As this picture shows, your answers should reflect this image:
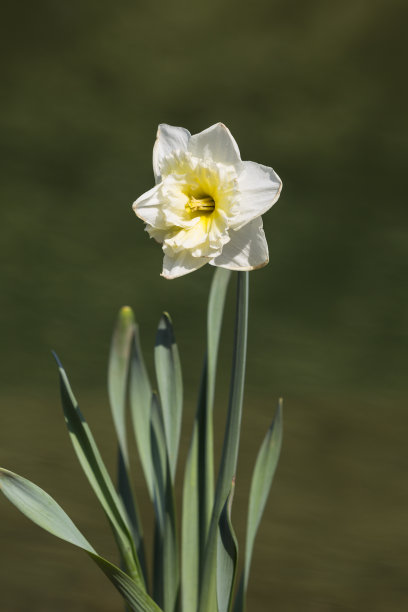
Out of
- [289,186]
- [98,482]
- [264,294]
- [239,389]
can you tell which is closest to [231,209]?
[239,389]

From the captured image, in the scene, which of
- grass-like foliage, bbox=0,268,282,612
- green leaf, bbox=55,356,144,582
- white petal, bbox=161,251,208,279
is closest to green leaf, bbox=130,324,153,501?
grass-like foliage, bbox=0,268,282,612

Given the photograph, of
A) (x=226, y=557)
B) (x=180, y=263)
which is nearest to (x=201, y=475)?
(x=226, y=557)

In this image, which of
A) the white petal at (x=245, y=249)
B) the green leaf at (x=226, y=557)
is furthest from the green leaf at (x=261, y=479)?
the white petal at (x=245, y=249)

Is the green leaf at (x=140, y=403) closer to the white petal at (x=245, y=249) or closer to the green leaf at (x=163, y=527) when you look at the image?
the green leaf at (x=163, y=527)

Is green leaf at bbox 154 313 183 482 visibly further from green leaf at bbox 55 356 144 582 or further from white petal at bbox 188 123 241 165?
white petal at bbox 188 123 241 165

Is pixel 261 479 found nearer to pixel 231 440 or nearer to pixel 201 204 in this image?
pixel 231 440
